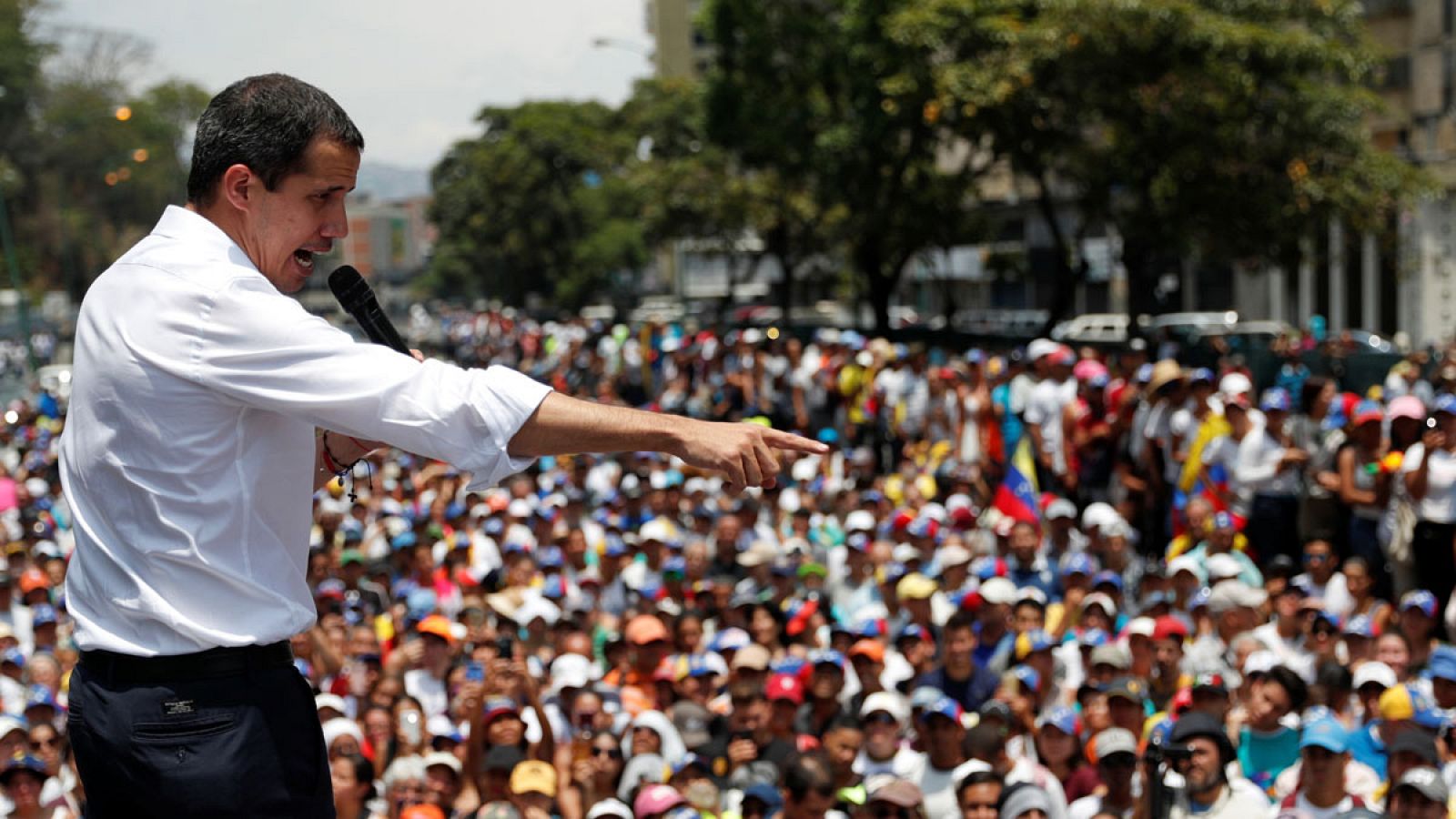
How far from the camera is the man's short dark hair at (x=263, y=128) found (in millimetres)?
2391

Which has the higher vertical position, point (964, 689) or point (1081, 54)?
point (1081, 54)

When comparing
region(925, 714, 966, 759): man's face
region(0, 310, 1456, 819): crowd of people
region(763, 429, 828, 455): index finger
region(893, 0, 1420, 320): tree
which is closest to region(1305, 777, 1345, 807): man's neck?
region(0, 310, 1456, 819): crowd of people

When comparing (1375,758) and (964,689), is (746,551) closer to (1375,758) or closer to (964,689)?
(964,689)

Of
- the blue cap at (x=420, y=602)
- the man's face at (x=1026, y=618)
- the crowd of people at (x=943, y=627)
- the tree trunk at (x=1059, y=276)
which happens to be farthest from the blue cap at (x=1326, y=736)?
the tree trunk at (x=1059, y=276)

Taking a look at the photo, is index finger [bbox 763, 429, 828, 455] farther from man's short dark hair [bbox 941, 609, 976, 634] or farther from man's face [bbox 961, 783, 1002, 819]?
man's short dark hair [bbox 941, 609, 976, 634]

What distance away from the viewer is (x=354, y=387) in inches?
88.6

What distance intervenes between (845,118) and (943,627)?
70.5ft

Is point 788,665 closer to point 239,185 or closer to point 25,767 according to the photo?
point 25,767

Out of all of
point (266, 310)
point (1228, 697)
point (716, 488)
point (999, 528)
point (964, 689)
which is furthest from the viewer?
point (716, 488)

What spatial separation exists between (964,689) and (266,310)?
6.29m

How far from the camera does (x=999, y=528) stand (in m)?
10.9

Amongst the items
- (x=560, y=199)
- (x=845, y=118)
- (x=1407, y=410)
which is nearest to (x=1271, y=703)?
(x=1407, y=410)

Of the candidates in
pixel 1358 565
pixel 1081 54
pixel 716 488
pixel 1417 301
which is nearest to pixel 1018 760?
pixel 1358 565

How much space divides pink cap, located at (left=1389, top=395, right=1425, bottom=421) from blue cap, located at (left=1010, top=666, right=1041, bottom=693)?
127 inches
